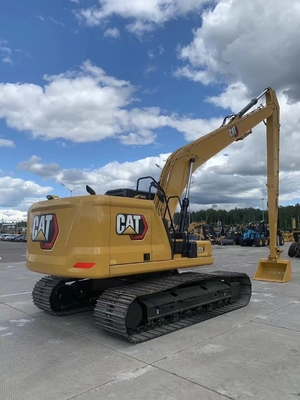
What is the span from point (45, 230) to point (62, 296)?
5.50 ft

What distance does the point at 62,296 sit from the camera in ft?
22.6

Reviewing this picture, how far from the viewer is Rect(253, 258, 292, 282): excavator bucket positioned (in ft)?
35.6

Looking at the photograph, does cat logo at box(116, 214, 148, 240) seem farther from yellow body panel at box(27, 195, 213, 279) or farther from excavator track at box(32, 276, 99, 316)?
excavator track at box(32, 276, 99, 316)

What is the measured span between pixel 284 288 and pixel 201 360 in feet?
19.5

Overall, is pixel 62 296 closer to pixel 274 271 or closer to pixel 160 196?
pixel 160 196

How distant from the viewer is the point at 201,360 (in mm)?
4508

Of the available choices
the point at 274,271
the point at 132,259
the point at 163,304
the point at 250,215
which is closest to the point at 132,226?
the point at 132,259

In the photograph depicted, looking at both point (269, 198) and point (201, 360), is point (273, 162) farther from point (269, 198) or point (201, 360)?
point (201, 360)

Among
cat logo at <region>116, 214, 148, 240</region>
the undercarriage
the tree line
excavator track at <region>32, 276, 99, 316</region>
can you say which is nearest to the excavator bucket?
the undercarriage

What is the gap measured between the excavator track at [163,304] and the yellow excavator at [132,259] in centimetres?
1

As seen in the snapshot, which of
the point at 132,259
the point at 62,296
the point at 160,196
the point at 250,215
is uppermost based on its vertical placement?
the point at 250,215

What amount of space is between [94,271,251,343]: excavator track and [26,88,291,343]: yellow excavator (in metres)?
0.01

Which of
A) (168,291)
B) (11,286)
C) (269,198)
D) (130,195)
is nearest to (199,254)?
(168,291)

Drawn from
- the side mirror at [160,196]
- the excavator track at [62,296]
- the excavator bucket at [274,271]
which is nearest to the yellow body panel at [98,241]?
the side mirror at [160,196]
